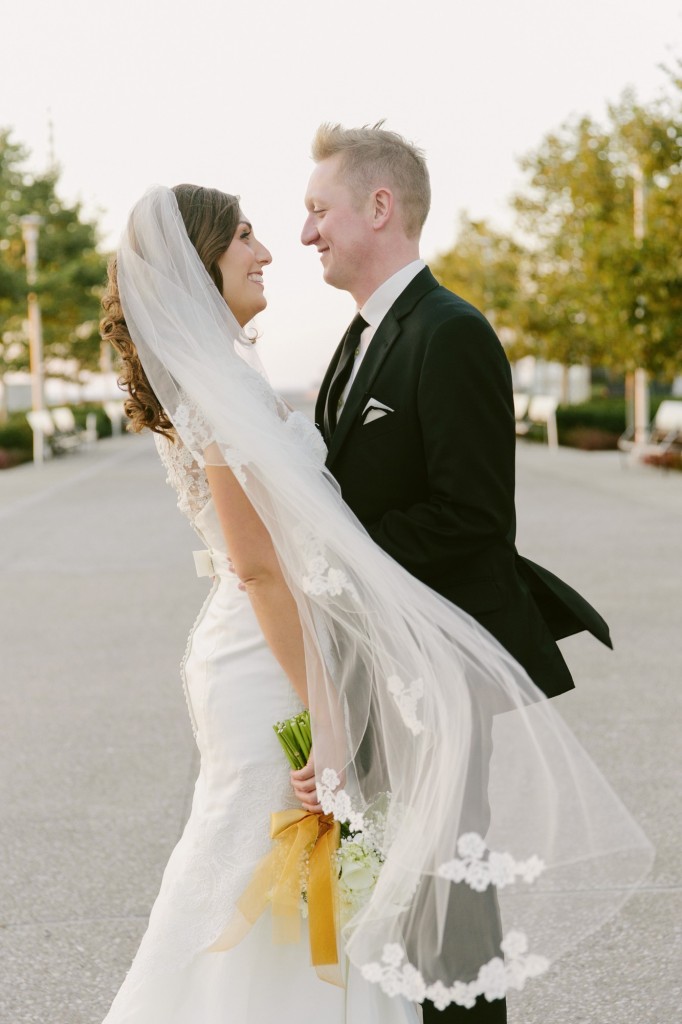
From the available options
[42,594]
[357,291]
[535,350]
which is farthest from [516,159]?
[357,291]

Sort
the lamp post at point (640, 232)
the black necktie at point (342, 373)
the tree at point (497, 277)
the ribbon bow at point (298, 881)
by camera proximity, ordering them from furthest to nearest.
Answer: the tree at point (497, 277), the lamp post at point (640, 232), the black necktie at point (342, 373), the ribbon bow at point (298, 881)

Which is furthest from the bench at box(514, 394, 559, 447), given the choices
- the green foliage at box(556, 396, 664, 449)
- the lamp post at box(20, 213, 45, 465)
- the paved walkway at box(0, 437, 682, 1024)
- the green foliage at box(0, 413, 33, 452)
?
the paved walkway at box(0, 437, 682, 1024)

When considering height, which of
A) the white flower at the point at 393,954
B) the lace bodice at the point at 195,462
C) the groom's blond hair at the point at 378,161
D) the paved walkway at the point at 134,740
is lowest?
the paved walkway at the point at 134,740

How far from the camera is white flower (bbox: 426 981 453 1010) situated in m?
2.35

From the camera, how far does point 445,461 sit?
246 cm

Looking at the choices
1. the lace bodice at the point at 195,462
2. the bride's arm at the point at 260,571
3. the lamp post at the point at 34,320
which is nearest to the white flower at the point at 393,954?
the bride's arm at the point at 260,571

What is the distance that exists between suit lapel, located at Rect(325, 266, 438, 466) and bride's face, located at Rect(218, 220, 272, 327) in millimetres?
279

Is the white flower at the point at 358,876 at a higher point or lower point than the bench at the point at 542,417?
higher

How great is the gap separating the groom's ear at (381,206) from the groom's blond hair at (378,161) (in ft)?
0.04

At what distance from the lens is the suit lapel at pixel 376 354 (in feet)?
8.55

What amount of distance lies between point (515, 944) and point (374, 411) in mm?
1021

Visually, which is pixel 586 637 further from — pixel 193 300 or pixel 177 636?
pixel 193 300

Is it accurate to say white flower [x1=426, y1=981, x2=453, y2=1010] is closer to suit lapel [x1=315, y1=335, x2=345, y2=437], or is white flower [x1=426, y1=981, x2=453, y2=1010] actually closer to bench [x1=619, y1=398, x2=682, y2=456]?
suit lapel [x1=315, y1=335, x2=345, y2=437]

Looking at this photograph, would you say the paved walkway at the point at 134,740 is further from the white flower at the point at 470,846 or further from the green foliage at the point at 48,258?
the green foliage at the point at 48,258
